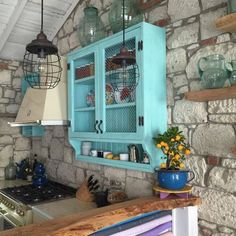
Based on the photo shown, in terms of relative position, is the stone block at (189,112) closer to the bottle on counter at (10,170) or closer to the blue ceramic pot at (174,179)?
the blue ceramic pot at (174,179)

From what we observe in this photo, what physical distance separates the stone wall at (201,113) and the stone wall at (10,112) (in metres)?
2.23

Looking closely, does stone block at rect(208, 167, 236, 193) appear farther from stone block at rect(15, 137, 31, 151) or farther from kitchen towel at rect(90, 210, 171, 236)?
stone block at rect(15, 137, 31, 151)

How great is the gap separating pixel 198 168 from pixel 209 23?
1040 mm

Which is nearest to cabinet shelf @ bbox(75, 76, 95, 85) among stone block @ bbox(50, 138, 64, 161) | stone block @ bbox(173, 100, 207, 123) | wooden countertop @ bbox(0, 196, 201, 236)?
stone block @ bbox(173, 100, 207, 123)

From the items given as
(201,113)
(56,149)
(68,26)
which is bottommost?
(56,149)

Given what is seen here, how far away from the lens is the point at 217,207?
1.83 meters

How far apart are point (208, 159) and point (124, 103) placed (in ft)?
2.60

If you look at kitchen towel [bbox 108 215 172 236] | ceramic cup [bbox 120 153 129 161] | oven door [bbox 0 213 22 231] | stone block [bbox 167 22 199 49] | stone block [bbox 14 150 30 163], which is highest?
stone block [bbox 167 22 199 49]

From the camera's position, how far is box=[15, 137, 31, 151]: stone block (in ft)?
13.4

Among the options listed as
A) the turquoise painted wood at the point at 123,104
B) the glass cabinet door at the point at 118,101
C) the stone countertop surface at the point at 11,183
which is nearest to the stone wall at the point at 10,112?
the stone countertop surface at the point at 11,183

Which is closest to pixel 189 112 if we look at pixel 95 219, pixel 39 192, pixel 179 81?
pixel 179 81

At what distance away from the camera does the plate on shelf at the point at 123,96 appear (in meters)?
2.26

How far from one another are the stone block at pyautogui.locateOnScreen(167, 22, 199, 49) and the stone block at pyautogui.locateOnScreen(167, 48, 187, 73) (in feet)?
0.15

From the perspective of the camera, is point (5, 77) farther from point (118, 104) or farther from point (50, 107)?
point (118, 104)
